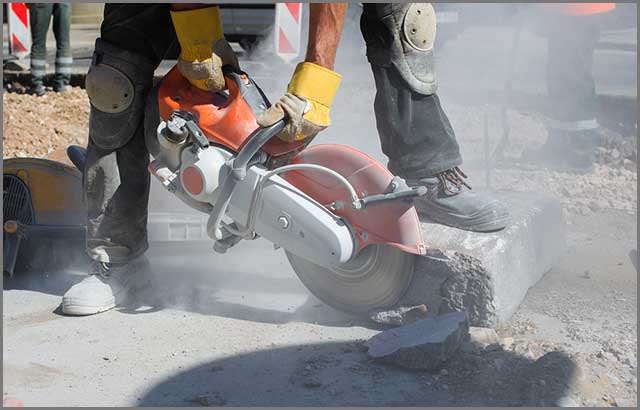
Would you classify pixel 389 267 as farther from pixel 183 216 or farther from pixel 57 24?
pixel 57 24

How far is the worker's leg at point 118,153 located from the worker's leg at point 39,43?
5.46m

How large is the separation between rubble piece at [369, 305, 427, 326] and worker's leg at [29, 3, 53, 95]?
6.27 m

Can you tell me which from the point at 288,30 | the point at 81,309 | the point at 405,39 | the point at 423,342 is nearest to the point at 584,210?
the point at 405,39

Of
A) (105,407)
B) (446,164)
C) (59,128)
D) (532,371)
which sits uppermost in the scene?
(446,164)

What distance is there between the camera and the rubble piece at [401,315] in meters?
3.13

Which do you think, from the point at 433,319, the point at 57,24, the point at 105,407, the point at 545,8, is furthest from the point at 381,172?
the point at 57,24

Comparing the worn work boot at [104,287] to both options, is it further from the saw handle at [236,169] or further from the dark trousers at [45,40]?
the dark trousers at [45,40]

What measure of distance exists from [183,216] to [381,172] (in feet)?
4.03

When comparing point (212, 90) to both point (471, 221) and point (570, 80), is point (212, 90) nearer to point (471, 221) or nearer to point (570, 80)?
point (471, 221)

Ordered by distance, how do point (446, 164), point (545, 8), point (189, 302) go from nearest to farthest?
point (446, 164) → point (189, 302) → point (545, 8)

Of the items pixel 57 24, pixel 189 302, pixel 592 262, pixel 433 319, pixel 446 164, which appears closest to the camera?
pixel 433 319

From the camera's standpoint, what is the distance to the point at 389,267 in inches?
123

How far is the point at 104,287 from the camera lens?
3469 millimetres

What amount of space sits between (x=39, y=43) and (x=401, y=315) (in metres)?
6.81
